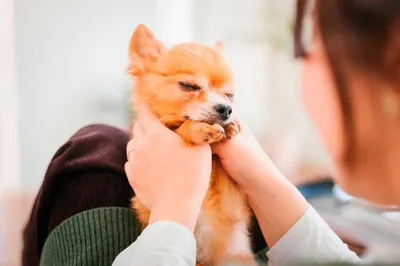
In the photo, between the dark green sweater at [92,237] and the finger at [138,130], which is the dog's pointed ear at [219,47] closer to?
the finger at [138,130]

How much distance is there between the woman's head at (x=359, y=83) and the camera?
43 centimetres

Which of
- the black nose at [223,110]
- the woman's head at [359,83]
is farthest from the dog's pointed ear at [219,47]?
the woman's head at [359,83]

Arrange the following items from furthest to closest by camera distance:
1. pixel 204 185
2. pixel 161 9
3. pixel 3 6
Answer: pixel 3 6 < pixel 161 9 < pixel 204 185

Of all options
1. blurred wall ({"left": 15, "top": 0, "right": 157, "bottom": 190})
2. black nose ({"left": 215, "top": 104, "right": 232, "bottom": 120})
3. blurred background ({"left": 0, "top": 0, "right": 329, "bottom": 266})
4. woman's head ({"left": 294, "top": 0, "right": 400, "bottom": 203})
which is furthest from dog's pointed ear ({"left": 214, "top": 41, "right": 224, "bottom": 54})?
blurred wall ({"left": 15, "top": 0, "right": 157, "bottom": 190})

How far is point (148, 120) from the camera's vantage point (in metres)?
0.74

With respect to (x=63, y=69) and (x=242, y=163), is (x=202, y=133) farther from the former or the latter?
(x=63, y=69)

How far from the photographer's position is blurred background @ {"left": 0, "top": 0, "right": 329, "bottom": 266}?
126 cm

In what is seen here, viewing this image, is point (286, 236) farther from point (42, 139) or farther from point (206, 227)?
point (42, 139)

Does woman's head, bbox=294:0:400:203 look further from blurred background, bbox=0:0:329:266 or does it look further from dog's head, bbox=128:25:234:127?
blurred background, bbox=0:0:329:266

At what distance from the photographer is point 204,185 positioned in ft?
2.15

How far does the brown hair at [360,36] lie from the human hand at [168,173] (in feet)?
0.83

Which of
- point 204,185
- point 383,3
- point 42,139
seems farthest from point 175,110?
point 42,139

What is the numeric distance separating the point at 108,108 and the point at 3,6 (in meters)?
0.55

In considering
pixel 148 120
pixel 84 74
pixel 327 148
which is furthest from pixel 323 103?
pixel 84 74
